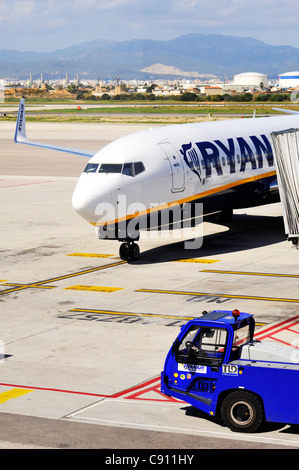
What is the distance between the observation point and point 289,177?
28453 millimetres

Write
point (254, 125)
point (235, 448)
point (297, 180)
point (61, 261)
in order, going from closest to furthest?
point (235, 448) < point (297, 180) < point (61, 261) < point (254, 125)

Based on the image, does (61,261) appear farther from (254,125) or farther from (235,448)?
(235,448)

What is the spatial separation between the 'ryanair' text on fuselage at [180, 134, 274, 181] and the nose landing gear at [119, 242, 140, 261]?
4398mm

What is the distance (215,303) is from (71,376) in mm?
7902

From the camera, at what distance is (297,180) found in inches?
1113

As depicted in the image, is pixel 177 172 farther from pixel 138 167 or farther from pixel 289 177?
pixel 289 177

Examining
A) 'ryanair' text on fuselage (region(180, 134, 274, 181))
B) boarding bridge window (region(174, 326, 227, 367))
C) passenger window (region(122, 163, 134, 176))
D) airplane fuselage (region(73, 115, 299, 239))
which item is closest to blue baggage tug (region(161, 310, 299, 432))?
boarding bridge window (region(174, 326, 227, 367))

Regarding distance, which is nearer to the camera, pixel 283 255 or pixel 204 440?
pixel 204 440

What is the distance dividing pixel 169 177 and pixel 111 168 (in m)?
2.55

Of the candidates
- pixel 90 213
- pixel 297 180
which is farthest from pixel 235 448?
pixel 90 213

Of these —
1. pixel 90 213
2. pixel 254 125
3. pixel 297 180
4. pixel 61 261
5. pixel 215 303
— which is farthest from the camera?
pixel 254 125

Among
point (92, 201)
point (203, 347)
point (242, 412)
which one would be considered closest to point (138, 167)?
point (92, 201)

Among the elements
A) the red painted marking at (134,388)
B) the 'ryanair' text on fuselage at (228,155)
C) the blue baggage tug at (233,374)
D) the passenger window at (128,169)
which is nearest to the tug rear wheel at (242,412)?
the blue baggage tug at (233,374)

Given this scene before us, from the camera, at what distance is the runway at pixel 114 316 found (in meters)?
16.4
